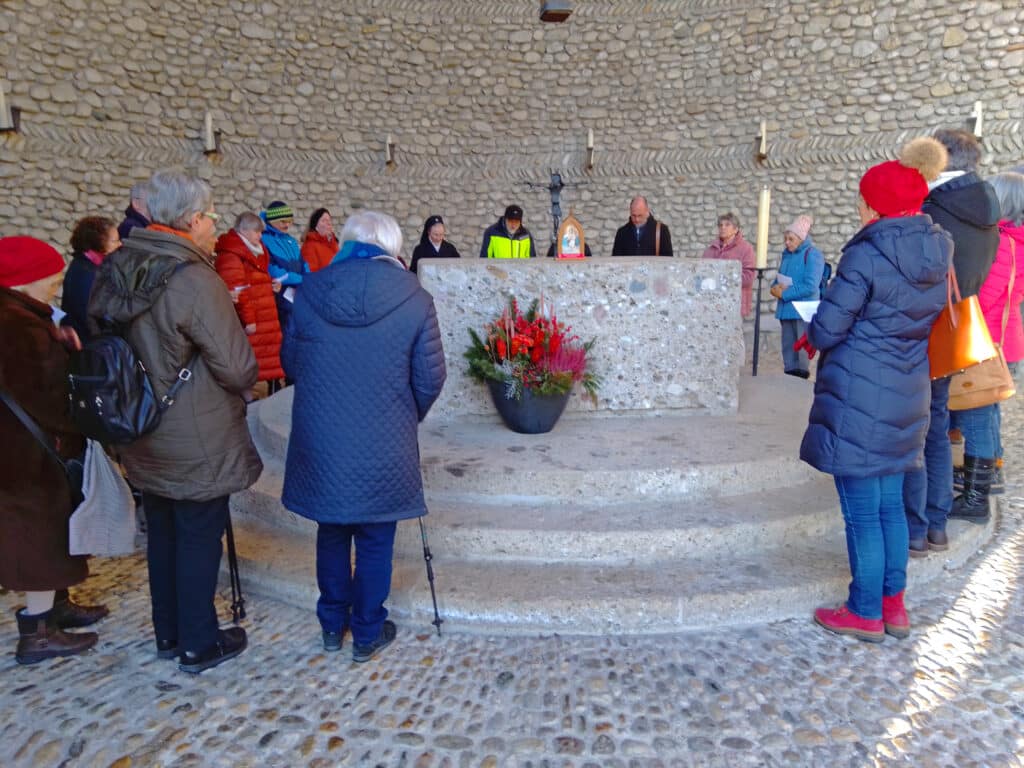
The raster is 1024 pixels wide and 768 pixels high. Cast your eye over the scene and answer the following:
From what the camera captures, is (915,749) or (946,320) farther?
(946,320)

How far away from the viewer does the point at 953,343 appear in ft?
8.33

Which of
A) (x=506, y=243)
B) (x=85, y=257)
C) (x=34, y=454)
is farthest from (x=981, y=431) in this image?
(x=85, y=257)

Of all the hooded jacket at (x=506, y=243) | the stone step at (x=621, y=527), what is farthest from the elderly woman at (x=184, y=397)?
the hooded jacket at (x=506, y=243)

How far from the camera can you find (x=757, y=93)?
33.2ft

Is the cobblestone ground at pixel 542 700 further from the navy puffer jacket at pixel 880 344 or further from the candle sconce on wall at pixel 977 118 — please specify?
the candle sconce on wall at pixel 977 118

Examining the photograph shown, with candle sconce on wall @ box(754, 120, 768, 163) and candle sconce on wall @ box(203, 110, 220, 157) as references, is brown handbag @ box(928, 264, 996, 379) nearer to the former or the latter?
candle sconce on wall @ box(754, 120, 768, 163)

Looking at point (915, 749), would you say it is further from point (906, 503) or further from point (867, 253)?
point (867, 253)

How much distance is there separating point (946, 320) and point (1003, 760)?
4.66 feet

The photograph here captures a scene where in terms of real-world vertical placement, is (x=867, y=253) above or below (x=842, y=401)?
above

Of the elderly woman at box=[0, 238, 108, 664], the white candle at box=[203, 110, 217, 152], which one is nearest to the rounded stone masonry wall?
the elderly woman at box=[0, 238, 108, 664]

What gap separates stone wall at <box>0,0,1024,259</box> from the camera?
28.0ft

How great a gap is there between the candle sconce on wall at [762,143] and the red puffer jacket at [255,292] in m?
7.61

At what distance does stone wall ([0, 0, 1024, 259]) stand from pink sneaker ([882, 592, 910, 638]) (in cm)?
868

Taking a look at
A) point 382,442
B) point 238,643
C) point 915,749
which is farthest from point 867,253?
point 238,643
